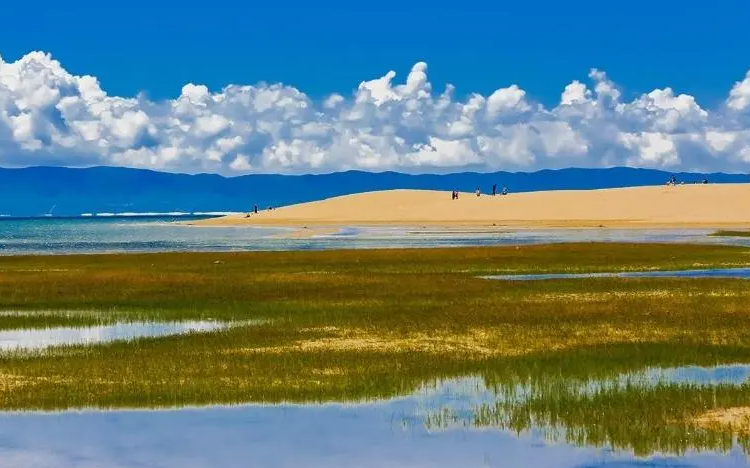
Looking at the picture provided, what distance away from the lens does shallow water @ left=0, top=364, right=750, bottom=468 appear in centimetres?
1659

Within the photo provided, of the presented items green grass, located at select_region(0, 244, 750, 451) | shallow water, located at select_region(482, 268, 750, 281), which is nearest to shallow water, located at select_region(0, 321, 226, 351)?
green grass, located at select_region(0, 244, 750, 451)

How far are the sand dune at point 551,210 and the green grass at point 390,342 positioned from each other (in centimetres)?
8738

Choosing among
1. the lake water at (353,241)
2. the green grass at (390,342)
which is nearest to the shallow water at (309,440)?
the green grass at (390,342)

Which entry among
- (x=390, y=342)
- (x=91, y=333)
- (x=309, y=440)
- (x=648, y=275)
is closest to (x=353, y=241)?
(x=648, y=275)

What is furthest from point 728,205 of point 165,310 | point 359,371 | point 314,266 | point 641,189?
point 359,371

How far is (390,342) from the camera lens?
28.1 metres

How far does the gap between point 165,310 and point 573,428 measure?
2154 centimetres

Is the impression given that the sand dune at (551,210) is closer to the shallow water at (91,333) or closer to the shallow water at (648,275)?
the shallow water at (648,275)

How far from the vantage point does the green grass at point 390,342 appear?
20625mm

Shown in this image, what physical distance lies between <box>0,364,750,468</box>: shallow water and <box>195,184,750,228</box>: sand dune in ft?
359

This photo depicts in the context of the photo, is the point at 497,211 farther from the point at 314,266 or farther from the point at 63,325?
the point at 63,325

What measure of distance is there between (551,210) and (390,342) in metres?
133

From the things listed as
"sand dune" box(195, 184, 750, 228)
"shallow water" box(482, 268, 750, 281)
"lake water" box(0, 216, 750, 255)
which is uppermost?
"sand dune" box(195, 184, 750, 228)

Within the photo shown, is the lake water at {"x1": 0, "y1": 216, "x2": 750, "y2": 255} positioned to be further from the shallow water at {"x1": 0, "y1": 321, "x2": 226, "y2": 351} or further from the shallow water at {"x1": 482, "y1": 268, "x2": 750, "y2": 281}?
the shallow water at {"x1": 0, "y1": 321, "x2": 226, "y2": 351}
